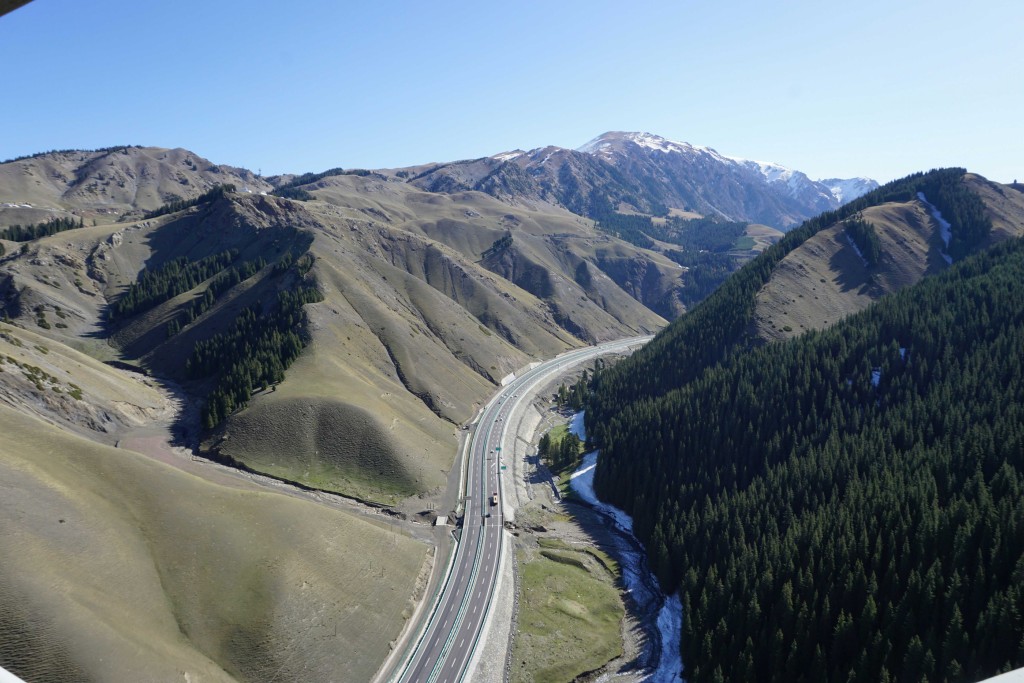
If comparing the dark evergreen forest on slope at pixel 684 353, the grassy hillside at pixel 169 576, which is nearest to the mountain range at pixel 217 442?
the grassy hillside at pixel 169 576

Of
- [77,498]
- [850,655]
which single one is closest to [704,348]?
[850,655]

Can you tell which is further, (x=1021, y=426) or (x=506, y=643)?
(x=1021, y=426)

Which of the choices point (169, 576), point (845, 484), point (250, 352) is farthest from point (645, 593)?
point (250, 352)

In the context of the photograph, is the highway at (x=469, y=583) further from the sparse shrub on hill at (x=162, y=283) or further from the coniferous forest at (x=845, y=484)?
the sparse shrub on hill at (x=162, y=283)

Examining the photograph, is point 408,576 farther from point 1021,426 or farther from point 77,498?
point 1021,426

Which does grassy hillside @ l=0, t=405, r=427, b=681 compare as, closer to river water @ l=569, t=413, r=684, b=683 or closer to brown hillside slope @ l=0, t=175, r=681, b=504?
brown hillside slope @ l=0, t=175, r=681, b=504

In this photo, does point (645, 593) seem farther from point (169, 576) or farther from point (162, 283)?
point (162, 283)

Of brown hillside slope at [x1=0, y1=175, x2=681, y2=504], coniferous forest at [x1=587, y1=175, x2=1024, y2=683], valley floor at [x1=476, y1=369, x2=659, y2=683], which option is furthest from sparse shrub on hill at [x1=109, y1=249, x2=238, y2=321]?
coniferous forest at [x1=587, y1=175, x2=1024, y2=683]
